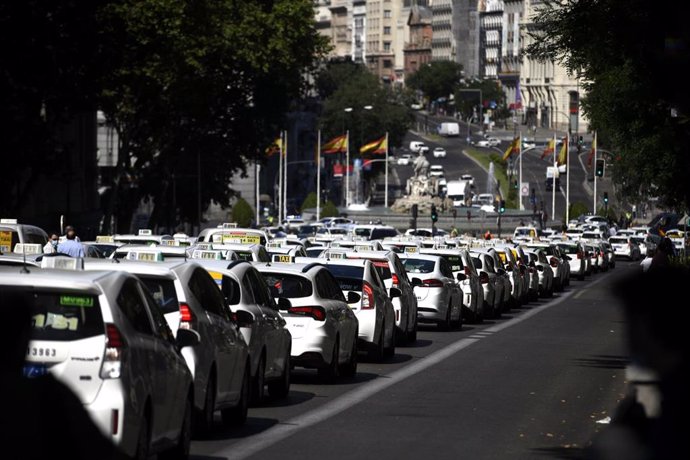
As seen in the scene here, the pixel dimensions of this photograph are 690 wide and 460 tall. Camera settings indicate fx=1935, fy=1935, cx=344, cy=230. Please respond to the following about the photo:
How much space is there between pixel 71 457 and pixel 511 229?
11399 centimetres

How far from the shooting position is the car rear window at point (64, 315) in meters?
10.9

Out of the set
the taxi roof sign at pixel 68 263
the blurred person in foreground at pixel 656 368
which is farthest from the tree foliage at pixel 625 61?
the blurred person in foreground at pixel 656 368

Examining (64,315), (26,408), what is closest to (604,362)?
(64,315)

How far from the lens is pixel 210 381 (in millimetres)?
14641

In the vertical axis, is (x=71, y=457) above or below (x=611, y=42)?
below

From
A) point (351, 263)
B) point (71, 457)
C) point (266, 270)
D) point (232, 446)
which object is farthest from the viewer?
point (351, 263)

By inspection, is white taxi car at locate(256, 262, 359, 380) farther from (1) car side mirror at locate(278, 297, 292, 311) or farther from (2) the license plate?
(2) the license plate

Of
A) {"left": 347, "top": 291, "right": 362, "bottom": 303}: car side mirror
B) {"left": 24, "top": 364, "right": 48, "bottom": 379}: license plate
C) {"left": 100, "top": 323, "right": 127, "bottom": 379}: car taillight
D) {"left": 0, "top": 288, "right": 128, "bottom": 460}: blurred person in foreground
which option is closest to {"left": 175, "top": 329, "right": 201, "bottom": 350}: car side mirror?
{"left": 100, "top": 323, "right": 127, "bottom": 379}: car taillight

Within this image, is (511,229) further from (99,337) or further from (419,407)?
(99,337)

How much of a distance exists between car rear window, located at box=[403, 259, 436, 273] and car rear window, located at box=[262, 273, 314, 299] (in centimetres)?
1200

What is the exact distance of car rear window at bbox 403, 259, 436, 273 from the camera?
33.1 metres

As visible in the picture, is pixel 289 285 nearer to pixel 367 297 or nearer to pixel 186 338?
pixel 367 297

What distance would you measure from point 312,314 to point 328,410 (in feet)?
9.97

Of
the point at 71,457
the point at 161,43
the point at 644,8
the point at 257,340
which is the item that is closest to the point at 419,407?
the point at 257,340
